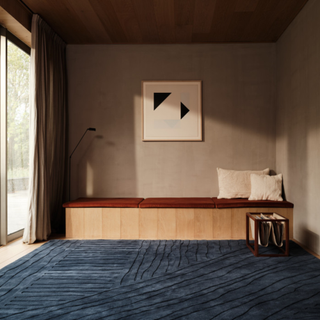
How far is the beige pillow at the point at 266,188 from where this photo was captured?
3.69 metres

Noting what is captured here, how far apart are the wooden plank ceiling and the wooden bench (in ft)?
7.26

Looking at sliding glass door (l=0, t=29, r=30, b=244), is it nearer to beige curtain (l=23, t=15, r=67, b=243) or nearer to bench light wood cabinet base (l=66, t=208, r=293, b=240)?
beige curtain (l=23, t=15, r=67, b=243)

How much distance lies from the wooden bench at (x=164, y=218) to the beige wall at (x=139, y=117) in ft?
1.99

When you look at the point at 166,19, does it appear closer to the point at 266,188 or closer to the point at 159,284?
the point at 266,188

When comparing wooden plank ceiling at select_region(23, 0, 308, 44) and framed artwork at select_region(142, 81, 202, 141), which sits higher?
wooden plank ceiling at select_region(23, 0, 308, 44)

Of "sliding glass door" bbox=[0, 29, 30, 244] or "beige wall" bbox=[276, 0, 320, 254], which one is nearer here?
"beige wall" bbox=[276, 0, 320, 254]

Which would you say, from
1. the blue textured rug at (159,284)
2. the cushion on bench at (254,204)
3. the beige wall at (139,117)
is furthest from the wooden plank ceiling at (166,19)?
the blue textured rug at (159,284)

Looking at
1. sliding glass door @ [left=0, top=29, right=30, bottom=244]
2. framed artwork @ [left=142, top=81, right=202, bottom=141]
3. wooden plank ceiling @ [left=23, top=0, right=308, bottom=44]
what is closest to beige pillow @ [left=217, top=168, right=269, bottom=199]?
framed artwork @ [left=142, top=81, right=202, bottom=141]

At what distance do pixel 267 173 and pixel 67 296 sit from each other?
9.87ft

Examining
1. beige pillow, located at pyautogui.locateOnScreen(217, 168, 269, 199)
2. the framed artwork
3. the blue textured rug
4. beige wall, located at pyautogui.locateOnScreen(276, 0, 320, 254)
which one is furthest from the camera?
the framed artwork

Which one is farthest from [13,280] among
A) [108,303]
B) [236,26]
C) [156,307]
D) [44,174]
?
[236,26]

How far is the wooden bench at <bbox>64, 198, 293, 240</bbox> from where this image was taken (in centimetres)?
357

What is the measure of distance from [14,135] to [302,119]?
338cm

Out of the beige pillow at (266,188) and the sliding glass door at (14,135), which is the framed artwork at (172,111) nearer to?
the beige pillow at (266,188)
